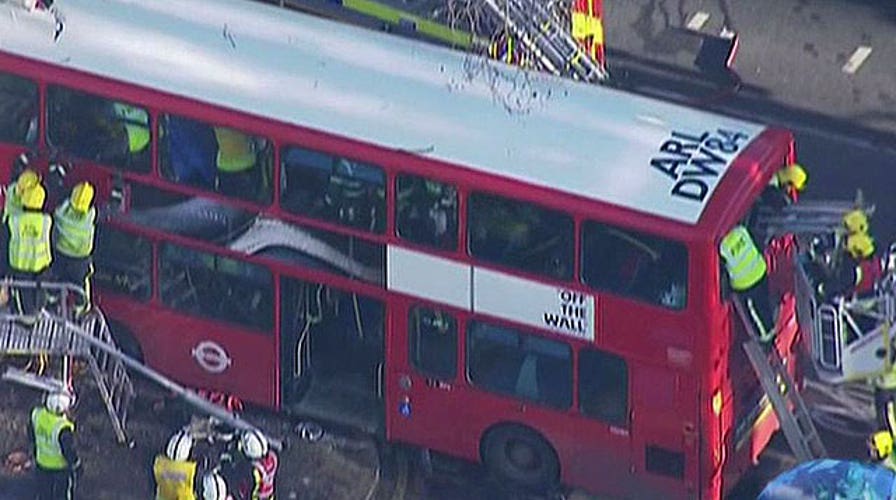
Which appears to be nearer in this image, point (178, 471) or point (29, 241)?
point (178, 471)

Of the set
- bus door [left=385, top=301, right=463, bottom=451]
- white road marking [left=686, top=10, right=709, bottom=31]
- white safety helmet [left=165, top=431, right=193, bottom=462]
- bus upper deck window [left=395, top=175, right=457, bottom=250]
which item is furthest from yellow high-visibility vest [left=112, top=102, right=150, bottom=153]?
white road marking [left=686, top=10, right=709, bottom=31]

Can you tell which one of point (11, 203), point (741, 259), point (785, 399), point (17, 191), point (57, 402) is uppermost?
point (741, 259)

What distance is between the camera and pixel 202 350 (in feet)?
94.6

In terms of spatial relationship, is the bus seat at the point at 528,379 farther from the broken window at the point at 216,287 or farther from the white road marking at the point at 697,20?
the white road marking at the point at 697,20

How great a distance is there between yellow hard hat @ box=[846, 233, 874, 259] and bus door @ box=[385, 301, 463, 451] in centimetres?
365

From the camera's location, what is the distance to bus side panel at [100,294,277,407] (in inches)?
1125

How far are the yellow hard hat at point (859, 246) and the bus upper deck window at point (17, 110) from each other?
7.89m

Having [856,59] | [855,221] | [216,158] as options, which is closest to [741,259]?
[855,221]

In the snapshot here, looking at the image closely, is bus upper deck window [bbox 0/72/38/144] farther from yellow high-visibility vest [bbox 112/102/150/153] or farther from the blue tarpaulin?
the blue tarpaulin

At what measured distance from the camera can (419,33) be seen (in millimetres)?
32344

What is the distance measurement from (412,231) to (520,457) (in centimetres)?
244

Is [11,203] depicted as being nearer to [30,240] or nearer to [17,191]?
[17,191]

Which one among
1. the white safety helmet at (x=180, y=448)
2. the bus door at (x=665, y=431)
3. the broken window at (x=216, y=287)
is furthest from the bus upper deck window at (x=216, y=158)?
the bus door at (x=665, y=431)

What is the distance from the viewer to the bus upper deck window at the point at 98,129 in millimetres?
28312
